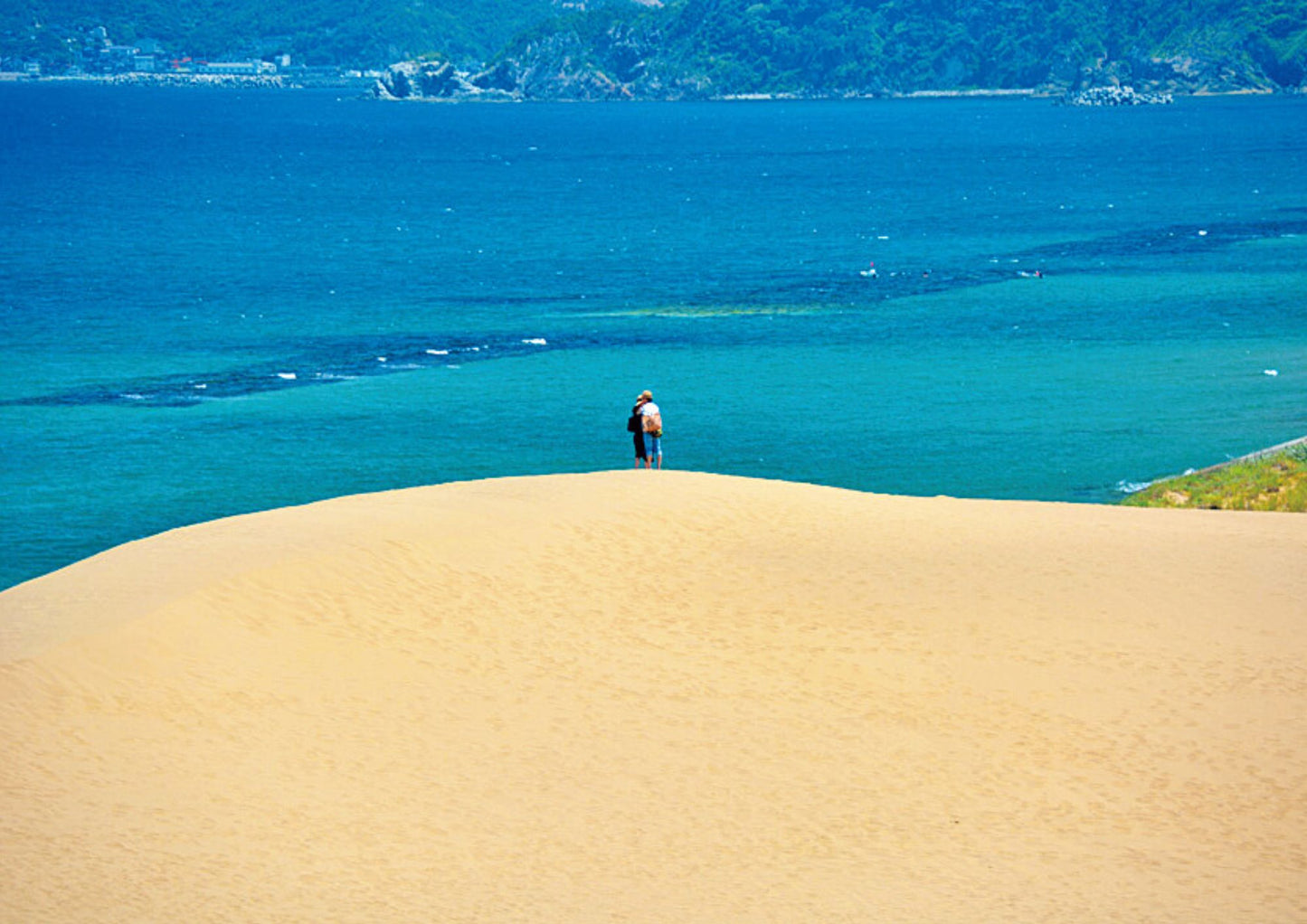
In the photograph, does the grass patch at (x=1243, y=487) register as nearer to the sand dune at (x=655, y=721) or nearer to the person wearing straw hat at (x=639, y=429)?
the sand dune at (x=655, y=721)

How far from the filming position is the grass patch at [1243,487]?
1366 inches

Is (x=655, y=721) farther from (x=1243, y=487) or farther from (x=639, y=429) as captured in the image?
(x=1243, y=487)

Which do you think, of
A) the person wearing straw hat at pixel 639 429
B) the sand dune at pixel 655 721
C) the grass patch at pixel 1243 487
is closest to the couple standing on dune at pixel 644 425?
the person wearing straw hat at pixel 639 429

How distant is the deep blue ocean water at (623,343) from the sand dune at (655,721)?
17.5 m

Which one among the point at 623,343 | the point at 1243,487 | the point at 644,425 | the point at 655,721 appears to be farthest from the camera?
the point at 623,343

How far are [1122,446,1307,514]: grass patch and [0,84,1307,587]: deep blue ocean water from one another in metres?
4.22

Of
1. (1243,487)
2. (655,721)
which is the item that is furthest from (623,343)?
(655,721)

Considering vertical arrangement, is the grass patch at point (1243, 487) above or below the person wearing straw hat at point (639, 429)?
below

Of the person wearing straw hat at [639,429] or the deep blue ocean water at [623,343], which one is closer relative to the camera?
the person wearing straw hat at [639,429]

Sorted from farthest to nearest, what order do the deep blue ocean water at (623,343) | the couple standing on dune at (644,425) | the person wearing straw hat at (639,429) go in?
the deep blue ocean water at (623,343), the person wearing straw hat at (639,429), the couple standing on dune at (644,425)

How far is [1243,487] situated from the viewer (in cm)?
3659

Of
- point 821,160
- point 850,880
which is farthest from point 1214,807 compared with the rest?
point 821,160

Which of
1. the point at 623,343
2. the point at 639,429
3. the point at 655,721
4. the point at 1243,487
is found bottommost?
the point at 1243,487

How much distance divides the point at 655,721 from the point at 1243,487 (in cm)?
2071
